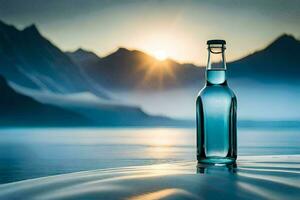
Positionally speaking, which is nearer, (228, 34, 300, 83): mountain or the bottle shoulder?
the bottle shoulder

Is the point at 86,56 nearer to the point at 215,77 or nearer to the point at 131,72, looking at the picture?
the point at 131,72

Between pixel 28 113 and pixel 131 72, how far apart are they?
8.54 meters

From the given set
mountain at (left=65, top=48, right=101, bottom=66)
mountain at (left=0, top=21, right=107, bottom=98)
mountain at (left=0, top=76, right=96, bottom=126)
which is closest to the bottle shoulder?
mountain at (left=65, top=48, right=101, bottom=66)

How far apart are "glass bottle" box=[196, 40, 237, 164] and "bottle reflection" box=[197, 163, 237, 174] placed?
3cm

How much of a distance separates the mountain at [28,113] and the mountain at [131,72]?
6026 mm

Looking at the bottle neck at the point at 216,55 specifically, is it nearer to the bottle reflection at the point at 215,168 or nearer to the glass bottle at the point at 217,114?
the glass bottle at the point at 217,114

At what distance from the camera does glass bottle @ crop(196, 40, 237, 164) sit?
1004 millimetres

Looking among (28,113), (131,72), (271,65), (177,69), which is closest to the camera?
(177,69)

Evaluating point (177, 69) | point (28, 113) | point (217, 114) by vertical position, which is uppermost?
point (28, 113)

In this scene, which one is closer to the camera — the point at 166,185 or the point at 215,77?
the point at 166,185

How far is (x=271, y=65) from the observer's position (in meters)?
15.1

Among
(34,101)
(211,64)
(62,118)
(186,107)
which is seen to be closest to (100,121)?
(62,118)

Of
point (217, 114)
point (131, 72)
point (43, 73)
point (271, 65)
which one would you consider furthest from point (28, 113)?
point (217, 114)

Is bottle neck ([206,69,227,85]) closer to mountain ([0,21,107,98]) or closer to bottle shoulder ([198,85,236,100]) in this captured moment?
bottle shoulder ([198,85,236,100])
